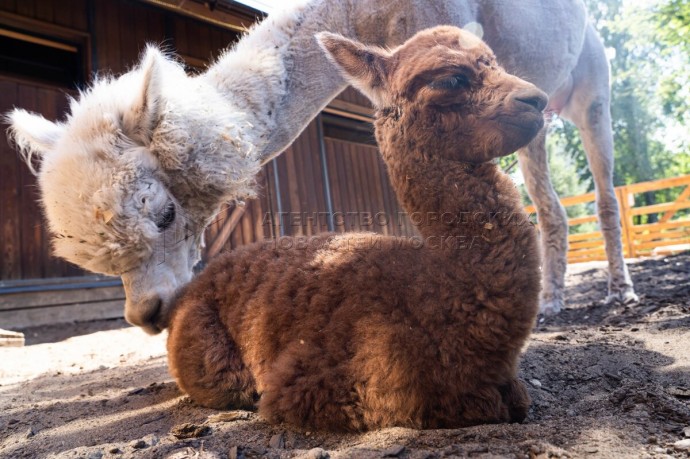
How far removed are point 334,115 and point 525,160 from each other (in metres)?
5.60

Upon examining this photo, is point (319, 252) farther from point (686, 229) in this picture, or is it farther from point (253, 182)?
point (686, 229)

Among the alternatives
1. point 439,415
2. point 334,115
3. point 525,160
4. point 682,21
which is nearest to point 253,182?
point 439,415

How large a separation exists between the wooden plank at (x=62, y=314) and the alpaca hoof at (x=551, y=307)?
17.2ft

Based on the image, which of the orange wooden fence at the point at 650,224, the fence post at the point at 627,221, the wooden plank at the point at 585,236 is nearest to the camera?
the orange wooden fence at the point at 650,224

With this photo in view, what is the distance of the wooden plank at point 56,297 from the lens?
5.50m

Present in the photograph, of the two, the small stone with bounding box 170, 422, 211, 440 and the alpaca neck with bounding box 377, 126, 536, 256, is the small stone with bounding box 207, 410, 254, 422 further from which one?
the alpaca neck with bounding box 377, 126, 536, 256

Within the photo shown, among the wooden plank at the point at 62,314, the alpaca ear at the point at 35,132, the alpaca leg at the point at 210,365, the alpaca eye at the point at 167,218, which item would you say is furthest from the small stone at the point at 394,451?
the wooden plank at the point at 62,314

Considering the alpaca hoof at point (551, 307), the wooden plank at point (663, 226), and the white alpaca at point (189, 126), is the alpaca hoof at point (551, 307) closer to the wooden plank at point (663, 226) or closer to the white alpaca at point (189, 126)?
the white alpaca at point (189, 126)

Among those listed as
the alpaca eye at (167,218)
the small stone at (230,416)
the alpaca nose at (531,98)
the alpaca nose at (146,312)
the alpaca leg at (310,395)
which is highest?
the alpaca nose at (531,98)

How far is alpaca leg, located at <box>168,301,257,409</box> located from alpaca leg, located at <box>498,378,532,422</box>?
37.3 inches

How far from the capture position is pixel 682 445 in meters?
1.18

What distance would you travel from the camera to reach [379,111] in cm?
206

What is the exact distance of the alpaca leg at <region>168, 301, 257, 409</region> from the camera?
6.10 feet

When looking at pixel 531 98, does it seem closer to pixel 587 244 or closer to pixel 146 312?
pixel 146 312
